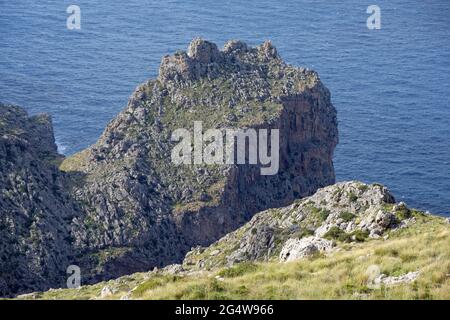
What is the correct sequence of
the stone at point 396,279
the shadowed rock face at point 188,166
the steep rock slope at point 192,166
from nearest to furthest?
the stone at point 396,279, the shadowed rock face at point 188,166, the steep rock slope at point 192,166

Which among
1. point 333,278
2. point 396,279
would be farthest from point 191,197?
point 396,279

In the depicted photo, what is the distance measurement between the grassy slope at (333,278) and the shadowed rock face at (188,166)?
2776 inches

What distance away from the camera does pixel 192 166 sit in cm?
14862

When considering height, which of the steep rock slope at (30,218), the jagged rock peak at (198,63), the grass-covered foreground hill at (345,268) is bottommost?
the steep rock slope at (30,218)

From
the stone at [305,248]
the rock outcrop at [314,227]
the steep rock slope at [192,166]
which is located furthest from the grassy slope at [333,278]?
the steep rock slope at [192,166]

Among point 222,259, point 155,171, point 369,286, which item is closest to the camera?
point 369,286

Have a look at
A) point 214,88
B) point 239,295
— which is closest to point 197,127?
point 214,88

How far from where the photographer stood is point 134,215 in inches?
5482

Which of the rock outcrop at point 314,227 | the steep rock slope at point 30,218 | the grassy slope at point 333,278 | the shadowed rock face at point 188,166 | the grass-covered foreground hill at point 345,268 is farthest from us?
the shadowed rock face at point 188,166

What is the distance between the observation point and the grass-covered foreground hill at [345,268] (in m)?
52.5

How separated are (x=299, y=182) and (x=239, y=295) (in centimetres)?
10611

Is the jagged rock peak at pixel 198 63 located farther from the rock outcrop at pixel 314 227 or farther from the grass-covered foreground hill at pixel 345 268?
the grass-covered foreground hill at pixel 345 268
